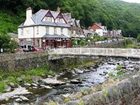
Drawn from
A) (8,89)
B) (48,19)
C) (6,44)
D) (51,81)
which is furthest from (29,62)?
(48,19)

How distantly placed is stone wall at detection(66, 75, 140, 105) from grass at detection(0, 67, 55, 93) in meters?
30.9

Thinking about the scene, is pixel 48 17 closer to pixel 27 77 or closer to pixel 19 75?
pixel 19 75

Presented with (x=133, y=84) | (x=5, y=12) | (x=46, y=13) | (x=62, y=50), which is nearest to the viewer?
(x=133, y=84)

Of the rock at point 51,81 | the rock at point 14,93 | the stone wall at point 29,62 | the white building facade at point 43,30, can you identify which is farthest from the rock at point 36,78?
the white building facade at point 43,30

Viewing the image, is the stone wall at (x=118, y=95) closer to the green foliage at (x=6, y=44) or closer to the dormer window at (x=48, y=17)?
the green foliage at (x=6, y=44)

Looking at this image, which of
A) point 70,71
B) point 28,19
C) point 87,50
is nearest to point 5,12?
point 28,19

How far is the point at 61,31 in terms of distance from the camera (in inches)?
3300

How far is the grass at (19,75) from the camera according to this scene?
164 feet

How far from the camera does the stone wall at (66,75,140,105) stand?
12698mm

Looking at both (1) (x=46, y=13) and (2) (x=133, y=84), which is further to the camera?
(1) (x=46, y=13)

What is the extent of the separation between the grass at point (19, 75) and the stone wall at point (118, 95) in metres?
30.9

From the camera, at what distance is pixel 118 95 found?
47.3 ft

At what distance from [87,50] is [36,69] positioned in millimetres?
10492

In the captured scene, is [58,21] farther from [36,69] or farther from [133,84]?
[133,84]
